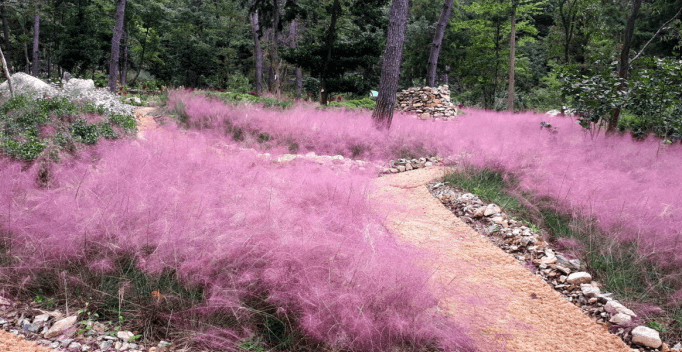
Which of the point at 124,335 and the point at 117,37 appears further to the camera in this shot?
the point at 117,37

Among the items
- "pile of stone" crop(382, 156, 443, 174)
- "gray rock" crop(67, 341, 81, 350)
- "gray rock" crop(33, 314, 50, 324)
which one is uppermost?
"pile of stone" crop(382, 156, 443, 174)

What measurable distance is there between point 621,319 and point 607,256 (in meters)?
0.93

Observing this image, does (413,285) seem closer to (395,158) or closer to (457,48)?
(395,158)

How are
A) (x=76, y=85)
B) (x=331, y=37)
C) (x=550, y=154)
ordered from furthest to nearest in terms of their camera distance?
(x=331, y=37) < (x=76, y=85) < (x=550, y=154)

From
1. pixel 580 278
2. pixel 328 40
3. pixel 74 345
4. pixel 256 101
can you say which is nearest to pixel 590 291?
pixel 580 278

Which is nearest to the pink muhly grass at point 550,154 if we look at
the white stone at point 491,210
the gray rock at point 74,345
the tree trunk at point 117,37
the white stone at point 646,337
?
the white stone at point 491,210

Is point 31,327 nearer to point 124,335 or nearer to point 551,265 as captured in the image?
point 124,335

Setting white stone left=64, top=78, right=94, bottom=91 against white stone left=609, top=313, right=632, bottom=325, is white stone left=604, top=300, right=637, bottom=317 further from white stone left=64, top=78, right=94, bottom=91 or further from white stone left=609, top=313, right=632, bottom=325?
white stone left=64, top=78, right=94, bottom=91

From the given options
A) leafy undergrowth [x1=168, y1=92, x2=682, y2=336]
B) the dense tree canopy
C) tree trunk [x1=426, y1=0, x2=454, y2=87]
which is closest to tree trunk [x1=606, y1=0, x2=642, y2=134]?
leafy undergrowth [x1=168, y1=92, x2=682, y2=336]

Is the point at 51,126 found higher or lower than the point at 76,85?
lower

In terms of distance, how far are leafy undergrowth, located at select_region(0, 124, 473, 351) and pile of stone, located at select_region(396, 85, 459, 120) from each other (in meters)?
12.0

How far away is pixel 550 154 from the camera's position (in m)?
6.62

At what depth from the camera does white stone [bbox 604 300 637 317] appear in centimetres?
295

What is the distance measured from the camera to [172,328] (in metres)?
2.49
